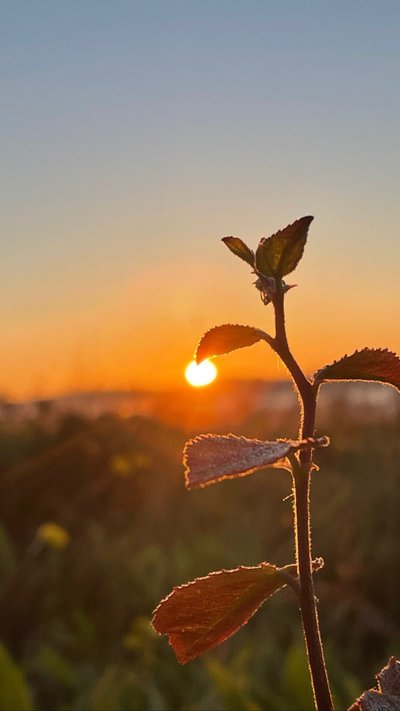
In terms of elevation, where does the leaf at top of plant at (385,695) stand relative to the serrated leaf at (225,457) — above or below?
below

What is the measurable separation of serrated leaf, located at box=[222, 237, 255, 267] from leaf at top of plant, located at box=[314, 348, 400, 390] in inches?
4.3

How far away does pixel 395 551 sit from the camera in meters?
Answer: 4.82

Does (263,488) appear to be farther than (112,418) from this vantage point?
No

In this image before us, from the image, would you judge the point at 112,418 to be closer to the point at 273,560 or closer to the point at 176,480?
the point at 176,480

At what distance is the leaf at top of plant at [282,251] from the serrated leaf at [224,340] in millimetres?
56

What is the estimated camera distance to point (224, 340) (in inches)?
29.2

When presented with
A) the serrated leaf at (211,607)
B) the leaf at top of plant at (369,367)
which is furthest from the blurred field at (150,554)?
the leaf at top of plant at (369,367)

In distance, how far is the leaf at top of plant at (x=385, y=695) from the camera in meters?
0.68

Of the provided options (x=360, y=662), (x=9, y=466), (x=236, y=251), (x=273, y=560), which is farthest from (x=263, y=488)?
(x=236, y=251)

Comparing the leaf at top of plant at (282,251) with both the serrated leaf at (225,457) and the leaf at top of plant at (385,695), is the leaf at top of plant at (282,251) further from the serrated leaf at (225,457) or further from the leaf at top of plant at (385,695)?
the leaf at top of plant at (385,695)

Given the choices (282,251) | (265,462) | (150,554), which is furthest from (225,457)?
(150,554)

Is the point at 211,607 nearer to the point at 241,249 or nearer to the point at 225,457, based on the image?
the point at 225,457

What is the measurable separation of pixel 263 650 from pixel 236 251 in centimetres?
247

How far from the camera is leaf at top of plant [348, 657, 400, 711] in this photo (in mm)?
681
